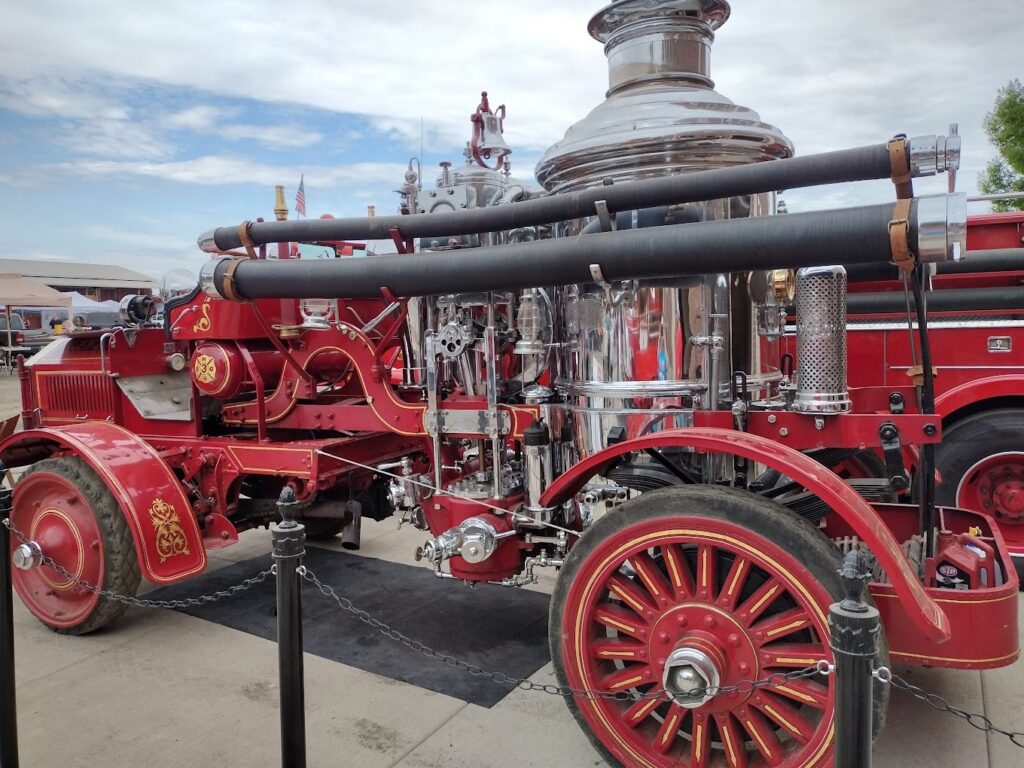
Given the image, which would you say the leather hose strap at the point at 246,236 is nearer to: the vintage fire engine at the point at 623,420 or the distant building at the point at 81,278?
the vintage fire engine at the point at 623,420

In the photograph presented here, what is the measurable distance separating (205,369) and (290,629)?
210 cm

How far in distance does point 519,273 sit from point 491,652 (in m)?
1.87

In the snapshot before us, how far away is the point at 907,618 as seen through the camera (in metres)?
2.30

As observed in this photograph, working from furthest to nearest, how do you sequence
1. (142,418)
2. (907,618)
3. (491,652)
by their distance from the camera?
1. (142,418)
2. (491,652)
3. (907,618)

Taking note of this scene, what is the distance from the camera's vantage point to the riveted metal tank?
2.79 metres

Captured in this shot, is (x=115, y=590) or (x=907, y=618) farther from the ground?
(x=907, y=618)

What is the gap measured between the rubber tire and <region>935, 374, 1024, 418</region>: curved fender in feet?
0.37

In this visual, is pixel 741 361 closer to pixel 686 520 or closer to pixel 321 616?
pixel 686 520

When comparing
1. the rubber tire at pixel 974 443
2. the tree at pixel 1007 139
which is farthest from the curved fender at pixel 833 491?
the tree at pixel 1007 139

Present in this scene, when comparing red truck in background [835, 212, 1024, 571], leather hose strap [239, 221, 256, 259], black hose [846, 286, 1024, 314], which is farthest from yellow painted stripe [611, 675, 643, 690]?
black hose [846, 286, 1024, 314]

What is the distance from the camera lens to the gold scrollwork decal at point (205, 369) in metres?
3.99

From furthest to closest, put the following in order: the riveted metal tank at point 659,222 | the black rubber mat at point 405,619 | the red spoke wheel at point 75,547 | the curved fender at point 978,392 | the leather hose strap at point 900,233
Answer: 1. the curved fender at point 978,392
2. the red spoke wheel at point 75,547
3. the black rubber mat at point 405,619
4. the riveted metal tank at point 659,222
5. the leather hose strap at point 900,233

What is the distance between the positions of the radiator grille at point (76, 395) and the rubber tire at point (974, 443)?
4.89 m

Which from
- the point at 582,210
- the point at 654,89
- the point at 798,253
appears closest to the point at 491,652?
the point at 582,210
